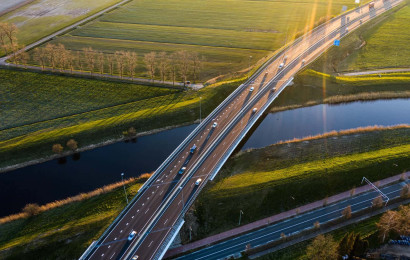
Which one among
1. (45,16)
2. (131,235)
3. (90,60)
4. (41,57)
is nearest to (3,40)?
(41,57)

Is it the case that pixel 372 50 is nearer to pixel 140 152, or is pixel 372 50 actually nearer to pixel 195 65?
pixel 195 65

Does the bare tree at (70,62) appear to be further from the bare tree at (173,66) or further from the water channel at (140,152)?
the water channel at (140,152)

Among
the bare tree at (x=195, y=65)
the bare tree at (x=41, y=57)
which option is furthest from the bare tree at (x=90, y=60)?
the bare tree at (x=195, y=65)

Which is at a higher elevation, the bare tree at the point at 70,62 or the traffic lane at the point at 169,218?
the bare tree at the point at 70,62

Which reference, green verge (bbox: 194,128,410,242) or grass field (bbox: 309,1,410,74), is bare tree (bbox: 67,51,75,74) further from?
grass field (bbox: 309,1,410,74)

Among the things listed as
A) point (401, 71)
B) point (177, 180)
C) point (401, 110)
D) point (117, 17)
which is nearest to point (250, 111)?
point (177, 180)
